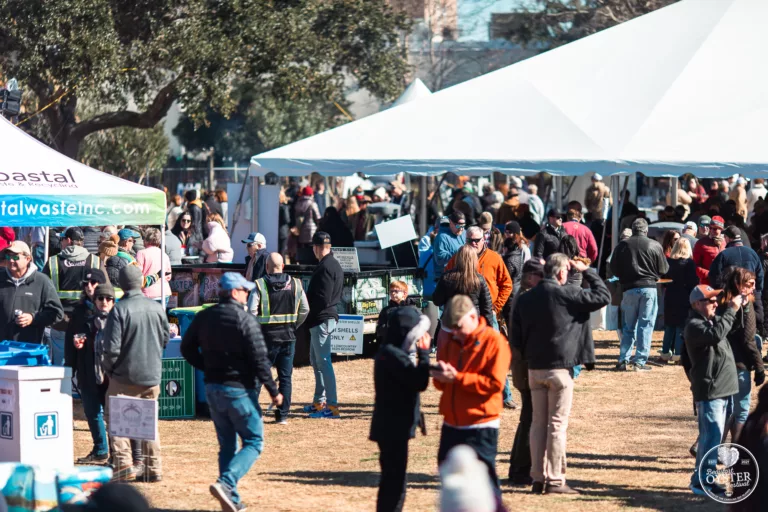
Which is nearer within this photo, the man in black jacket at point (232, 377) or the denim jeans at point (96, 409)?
the man in black jacket at point (232, 377)

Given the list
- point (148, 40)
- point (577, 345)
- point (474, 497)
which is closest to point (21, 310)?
point (577, 345)

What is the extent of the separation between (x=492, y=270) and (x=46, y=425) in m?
5.00

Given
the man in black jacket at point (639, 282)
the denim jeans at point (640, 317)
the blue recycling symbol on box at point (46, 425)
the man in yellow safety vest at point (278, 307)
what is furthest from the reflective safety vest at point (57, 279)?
the denim jeans at point (640, 317)

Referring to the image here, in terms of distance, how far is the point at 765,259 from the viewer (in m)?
13.8

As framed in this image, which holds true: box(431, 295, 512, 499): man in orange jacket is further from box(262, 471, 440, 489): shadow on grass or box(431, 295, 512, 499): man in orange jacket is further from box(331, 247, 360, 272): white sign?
box(331, 247, 360, 272): white sign

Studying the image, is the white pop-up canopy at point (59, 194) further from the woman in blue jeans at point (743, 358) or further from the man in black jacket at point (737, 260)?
the man in black jacket at point (737, 260)

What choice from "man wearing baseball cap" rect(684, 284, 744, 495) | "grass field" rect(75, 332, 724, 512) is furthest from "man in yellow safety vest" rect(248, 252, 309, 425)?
"man wearing baseball cap" rect(684, 284, 744, 495)

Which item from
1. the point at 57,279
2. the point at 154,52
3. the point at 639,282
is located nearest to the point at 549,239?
the point at 639,282

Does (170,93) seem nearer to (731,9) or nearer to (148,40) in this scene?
(148,40)

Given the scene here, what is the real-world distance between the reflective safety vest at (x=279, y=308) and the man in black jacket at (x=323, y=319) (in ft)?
1.56

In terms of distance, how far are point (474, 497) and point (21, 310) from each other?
742cm

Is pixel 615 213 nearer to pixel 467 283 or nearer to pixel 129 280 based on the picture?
pixel 467 283

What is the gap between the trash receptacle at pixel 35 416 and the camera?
8.19 m

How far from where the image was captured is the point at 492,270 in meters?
11.6
